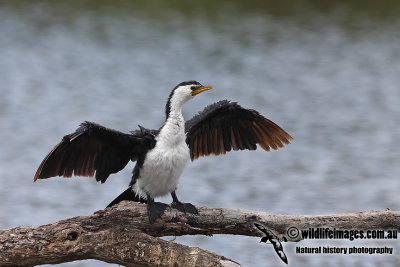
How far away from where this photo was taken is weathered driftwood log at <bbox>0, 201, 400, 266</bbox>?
654 cm

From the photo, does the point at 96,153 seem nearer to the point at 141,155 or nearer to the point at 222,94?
the point at 141,155

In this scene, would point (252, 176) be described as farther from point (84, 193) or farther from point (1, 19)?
point (1, 19)

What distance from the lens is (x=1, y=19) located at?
2275 centimetres

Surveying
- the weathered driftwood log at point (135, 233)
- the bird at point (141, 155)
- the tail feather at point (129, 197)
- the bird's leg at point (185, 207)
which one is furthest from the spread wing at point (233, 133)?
the weathered driftwood log at point (135, 233)

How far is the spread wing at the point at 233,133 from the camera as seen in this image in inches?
318

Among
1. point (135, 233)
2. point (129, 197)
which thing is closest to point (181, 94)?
point (129, 197)

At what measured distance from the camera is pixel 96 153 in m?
7.36

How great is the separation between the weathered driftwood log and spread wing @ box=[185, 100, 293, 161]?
4.58 ft

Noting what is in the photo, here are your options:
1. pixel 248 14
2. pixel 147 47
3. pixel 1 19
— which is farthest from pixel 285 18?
pixel 1 19

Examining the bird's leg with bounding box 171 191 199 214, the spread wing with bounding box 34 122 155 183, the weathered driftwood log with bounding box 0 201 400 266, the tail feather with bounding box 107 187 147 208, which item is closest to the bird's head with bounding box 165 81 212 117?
the spread wing with bounding box 34 122 155 183

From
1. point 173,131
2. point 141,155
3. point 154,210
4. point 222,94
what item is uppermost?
point 222,94

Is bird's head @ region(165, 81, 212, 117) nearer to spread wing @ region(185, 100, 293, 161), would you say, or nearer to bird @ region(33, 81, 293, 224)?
bird @ region(33, 81, 293, 224)

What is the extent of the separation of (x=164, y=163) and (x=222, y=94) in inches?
387

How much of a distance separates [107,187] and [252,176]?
2.40 m
